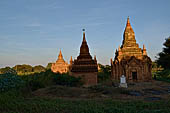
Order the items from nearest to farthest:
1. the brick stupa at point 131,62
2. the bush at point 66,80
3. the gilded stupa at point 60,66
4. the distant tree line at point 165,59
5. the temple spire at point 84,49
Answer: the bush at point 66,80, the temple spire at point 84,49, the brick stupa at point 131,62, the distant tree line at point 165,59, the gilded stupa at point 60,66

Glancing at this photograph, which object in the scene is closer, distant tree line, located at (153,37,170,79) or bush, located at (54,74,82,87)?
bush, located at (54,74,82,87)

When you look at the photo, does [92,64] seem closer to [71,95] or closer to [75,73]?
[75,73]

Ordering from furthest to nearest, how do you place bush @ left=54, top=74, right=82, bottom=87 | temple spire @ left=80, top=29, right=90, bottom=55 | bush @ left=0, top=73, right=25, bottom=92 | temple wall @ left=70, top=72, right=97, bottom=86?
1. temple spire @ left=80, top=29, right=90, bottom=55
2. temple wall @ left=70, top=72, right=97, bottom=86
3. bush @ left=54, top=74, right=82, bottom=87
4. bush @ left=0, top=73, right=25, bottom=92

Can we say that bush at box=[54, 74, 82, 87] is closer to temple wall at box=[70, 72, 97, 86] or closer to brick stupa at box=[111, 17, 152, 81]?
temple wall at box=[70, 72, 97, 86]

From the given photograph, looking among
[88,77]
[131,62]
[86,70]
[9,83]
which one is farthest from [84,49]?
[9,83]

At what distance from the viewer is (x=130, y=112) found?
5.61 meters

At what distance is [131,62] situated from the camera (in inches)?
850

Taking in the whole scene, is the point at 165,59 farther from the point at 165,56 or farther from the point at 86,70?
the point at 86,70

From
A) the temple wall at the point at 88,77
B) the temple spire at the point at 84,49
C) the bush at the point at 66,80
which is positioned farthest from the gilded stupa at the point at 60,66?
the bush at the point at 66,80

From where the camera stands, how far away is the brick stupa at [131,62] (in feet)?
70.8

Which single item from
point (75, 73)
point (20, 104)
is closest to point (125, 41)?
point (75, 73)

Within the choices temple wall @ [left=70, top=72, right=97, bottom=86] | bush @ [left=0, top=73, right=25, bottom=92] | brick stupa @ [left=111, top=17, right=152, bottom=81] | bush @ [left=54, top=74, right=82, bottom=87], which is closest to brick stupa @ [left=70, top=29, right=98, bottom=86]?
temple wall @ [left=70, top=72, right=97, bottom=86]

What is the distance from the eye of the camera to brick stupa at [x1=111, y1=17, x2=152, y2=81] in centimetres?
2158

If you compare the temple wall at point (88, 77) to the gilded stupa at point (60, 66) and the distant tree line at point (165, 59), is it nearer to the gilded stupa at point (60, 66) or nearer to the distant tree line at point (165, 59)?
the distant tree line at point (165, 59)
